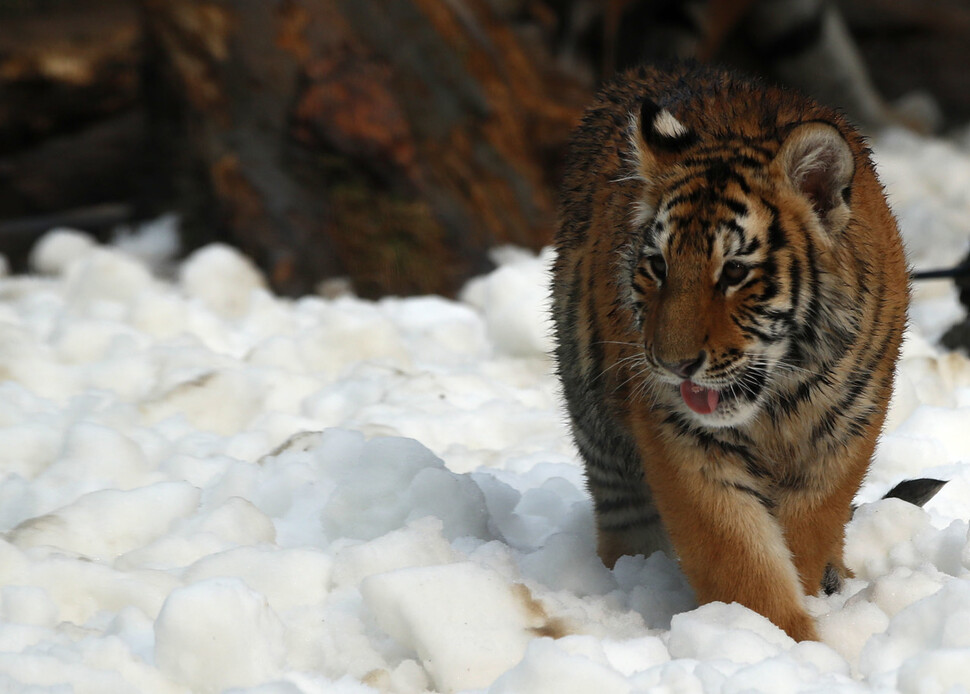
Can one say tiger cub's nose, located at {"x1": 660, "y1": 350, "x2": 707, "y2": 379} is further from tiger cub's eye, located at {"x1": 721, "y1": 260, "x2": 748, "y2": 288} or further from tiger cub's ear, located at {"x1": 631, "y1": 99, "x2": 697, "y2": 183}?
tiger cub's ear, located at {"x1": 631, "y1": 99, "x2": 697, "y2": 183}

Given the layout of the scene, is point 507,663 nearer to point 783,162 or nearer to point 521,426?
point 783,162

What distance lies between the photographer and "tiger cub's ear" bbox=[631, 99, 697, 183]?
2520 millimetres

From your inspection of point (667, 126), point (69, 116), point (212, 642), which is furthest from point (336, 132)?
point (212, 642)

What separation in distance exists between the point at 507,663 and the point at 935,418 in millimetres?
2017

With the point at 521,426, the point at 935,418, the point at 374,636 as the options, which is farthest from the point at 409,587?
the point at 935,418

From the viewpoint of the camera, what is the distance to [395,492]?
312 cm

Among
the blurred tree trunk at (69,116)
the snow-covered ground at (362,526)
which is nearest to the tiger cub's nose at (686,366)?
the snow-covered ground at (362,526)

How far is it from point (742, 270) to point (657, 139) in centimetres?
39

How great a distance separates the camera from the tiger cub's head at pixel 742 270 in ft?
7.55

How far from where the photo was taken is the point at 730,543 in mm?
2502

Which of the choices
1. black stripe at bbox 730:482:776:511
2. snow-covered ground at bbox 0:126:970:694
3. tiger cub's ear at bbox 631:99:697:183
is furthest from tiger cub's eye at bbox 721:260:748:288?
snow-covered ground at bbox 0:126:970:694

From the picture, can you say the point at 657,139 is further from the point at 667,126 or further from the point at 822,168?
the point at 822,168

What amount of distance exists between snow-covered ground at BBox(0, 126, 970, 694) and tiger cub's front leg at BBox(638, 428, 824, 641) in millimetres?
69

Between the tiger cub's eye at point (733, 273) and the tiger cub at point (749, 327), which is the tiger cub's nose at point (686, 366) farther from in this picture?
the tiger cub's eye at point (733, 273)
